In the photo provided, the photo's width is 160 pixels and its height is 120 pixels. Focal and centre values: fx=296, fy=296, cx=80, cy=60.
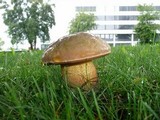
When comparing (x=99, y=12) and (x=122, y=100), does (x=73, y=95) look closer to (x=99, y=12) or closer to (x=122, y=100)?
(x=122, y=100)

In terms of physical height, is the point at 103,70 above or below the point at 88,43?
below

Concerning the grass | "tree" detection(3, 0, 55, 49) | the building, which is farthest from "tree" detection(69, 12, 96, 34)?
the grass

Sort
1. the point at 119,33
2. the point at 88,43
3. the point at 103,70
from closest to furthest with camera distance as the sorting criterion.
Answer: the point at 88,43 < the point at 103,70 < the point at 119,33

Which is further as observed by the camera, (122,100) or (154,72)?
(154,72)

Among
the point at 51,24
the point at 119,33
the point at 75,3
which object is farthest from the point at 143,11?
the point at 75,3

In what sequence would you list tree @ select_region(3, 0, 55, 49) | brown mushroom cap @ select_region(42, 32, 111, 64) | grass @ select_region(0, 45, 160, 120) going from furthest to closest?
tree @ select_region(3, 0, 55, 49) < brown mushroom cap @ select_region(42, 32, 111, 64) < grass @ select_region(0, 45, 160, 120)

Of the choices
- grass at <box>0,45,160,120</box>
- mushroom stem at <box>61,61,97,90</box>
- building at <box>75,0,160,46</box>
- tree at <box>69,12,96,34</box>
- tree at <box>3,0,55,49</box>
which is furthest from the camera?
Answer: building at <box>75,0,160,46</box>

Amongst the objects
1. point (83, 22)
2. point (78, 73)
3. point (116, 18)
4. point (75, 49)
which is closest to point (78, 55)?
point (75, 49)

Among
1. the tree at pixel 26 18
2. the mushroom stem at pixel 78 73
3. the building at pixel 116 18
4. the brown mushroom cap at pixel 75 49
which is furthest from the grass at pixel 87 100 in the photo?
the building at pixel 116 18

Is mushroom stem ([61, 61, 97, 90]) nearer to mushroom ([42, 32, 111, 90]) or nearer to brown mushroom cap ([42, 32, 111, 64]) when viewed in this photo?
mushroom ([42, 32, 111, 90])
